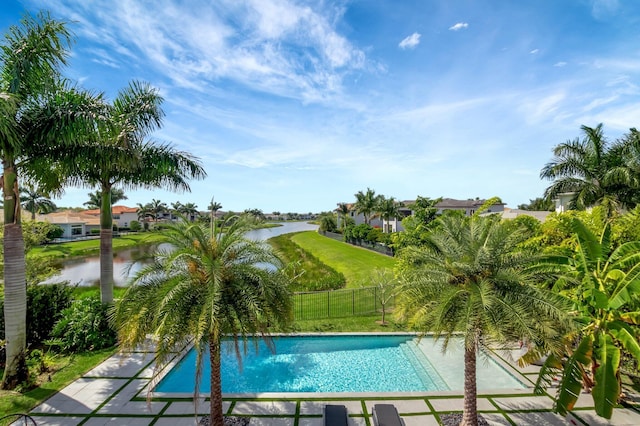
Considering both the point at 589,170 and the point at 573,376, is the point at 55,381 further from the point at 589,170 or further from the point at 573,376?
the point at 589,170

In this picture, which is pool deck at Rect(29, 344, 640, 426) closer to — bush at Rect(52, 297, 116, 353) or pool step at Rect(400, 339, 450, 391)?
pool step at Rect(400, 339, 450, 391)

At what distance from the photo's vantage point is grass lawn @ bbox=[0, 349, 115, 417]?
8945 mm

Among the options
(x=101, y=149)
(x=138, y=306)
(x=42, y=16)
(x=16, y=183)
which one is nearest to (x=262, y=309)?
(x=138, y=306)

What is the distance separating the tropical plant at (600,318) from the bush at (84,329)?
49.4ft

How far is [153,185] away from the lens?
14914 mm

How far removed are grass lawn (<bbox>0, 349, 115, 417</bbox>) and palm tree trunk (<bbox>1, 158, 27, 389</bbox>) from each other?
65cm

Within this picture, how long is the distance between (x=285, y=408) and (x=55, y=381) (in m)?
7.70

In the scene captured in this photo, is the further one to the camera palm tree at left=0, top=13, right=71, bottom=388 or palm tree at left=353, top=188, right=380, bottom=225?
palm tree at left=353, top=188, right=380, bottom=225

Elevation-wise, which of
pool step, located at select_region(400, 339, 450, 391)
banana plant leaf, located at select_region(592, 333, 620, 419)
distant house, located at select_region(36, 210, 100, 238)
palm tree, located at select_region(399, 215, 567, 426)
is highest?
distant house, located at select_region(36, 210, 100, 238)

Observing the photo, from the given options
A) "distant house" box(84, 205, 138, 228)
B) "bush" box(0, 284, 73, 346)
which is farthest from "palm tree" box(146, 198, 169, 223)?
"bush" box(0, 284, 73, 346)

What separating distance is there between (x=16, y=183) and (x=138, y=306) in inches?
260

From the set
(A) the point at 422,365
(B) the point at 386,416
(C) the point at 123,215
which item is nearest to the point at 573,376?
(B) the point at 386,416

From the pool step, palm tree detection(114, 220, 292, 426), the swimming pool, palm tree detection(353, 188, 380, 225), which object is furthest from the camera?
palm tree detection(353, 188, 380, 225)

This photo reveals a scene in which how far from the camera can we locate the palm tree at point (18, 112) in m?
9.19
